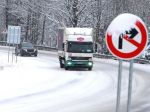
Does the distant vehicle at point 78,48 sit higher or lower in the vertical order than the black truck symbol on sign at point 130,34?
lower

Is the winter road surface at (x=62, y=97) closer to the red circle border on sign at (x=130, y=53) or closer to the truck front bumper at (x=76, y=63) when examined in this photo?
the red circle border on sign at (x=130, y=53)

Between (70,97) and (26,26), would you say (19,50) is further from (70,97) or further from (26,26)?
(70,97)

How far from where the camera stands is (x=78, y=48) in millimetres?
38344

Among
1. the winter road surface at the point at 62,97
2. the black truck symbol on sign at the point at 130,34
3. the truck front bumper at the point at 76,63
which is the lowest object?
the winter road surface at the point at 62,97

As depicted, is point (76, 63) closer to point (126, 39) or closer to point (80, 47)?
point (80, 47)

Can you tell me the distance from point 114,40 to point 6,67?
30.6 meters

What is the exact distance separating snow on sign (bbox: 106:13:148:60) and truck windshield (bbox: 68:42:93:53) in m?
30.4

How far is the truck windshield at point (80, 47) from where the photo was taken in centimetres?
3828

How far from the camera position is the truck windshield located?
126 feet

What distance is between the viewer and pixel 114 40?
775 centimetres

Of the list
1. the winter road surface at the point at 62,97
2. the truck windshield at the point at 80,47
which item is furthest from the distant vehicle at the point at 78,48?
the winter road surface at the point at 62,97

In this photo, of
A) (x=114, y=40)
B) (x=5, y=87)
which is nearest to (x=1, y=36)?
(x=5, y=87)

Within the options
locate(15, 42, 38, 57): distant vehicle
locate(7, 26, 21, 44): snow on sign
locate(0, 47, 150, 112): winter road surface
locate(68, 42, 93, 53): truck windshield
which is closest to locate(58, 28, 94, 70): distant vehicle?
locate(68, 42, 93, 53): truck windshield

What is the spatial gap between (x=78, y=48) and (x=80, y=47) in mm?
166
